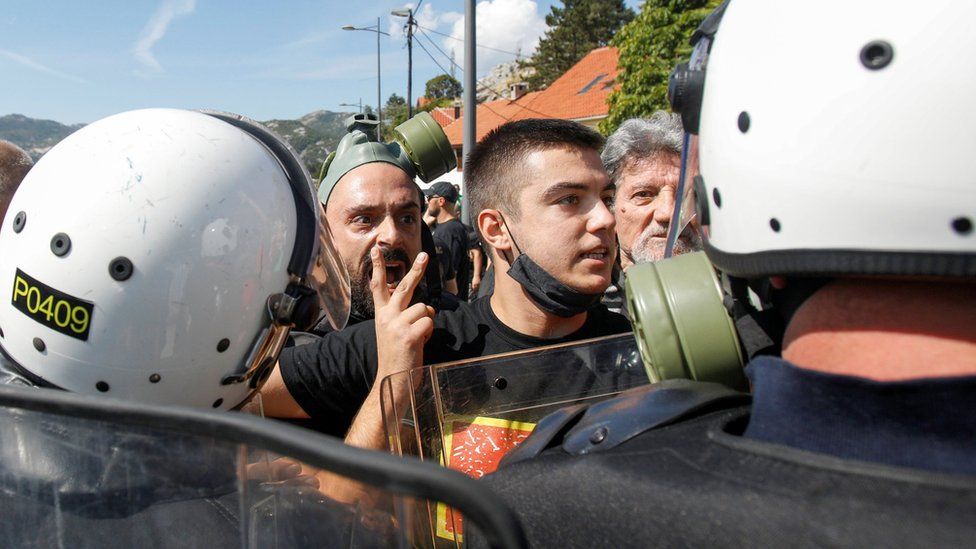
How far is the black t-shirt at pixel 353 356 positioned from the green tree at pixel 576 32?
228 ft

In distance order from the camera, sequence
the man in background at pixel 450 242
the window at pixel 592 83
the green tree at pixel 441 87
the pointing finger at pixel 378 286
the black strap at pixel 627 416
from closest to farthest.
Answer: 1. the black strap at pixel 627 416
2. the pointing finger at pixel 378 286
3. the man in background at pixel 450 242
4. the window at pixel 592 83
5. the green tree at pixel 441 87

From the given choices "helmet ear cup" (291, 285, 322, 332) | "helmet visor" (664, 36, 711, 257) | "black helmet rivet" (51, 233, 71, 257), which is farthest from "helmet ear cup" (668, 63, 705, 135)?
"black helmet rivet" (51, 233, 71, 257)

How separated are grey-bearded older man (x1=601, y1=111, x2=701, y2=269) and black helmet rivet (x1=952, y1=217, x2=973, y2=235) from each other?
8.16 feet

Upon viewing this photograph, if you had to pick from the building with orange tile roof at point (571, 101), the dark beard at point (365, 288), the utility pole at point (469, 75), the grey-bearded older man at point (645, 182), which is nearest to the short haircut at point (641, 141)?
the grey-bearded older man at point (645, 182)

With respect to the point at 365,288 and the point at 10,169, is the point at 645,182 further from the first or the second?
the point at 10,169

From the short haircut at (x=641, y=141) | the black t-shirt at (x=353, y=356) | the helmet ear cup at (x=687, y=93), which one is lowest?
the black t-shirt at (x=353, y=356)

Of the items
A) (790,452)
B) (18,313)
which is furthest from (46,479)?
(790,452)

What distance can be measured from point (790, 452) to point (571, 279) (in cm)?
172

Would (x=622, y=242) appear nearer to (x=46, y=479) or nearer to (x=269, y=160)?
(x=269, y=160)

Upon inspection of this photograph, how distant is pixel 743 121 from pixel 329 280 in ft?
4.13

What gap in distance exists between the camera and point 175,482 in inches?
41.3

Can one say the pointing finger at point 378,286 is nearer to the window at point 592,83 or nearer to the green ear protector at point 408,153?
the green ear protector at point 408,153

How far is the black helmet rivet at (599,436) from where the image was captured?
107 cm

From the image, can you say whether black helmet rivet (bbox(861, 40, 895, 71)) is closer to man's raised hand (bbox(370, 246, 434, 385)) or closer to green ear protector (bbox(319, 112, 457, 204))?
man's raised hand (bbox(370, 246, 434, 385))
